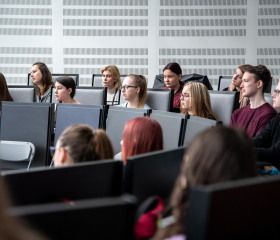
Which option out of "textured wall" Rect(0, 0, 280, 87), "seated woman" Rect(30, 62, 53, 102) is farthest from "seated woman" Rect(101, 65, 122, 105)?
"textured wall" Rect(0, 0, 280, 87)

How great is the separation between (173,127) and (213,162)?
257cm

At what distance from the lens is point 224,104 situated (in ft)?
17.3

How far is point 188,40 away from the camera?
10.3m

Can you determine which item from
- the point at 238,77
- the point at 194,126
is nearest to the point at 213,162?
the point at 194,126

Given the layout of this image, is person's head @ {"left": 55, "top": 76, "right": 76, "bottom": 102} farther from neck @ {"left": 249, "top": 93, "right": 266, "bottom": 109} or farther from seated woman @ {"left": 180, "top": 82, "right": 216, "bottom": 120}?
neck @ {"left": 249, "top": 93, "right": 266, "bottom": 109}

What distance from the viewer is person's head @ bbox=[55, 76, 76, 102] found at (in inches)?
241

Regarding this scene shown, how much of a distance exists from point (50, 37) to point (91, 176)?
29.5 feet

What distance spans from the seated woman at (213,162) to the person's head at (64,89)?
15.3 feet

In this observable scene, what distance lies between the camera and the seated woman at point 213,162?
58.0 inches

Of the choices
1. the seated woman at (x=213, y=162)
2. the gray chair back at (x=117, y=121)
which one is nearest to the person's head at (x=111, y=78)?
the gray chair back at (x=117, y=121)

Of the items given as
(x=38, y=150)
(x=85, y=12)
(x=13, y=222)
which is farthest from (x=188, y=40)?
(x=13, y=222)

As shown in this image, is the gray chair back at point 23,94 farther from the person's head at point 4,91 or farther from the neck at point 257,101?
the neck at point 257,101

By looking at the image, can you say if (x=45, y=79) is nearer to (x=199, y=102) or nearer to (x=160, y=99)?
(x=160, y=99)

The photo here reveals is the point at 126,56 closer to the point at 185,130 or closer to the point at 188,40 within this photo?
the point at 188,40
